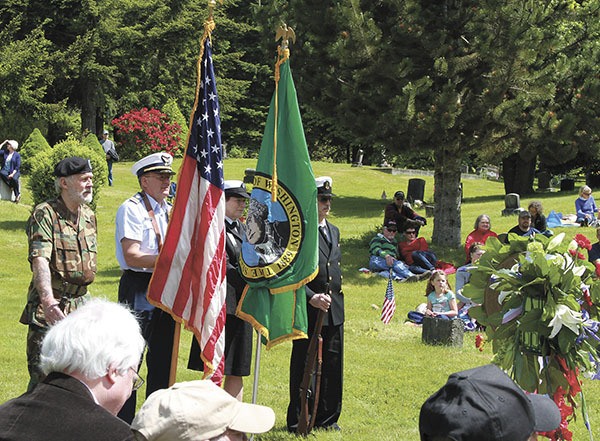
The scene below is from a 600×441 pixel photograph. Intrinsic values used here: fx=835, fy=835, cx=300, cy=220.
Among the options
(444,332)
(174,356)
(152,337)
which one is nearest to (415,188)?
(444,332)

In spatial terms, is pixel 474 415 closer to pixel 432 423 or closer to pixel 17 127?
pixel 432 423

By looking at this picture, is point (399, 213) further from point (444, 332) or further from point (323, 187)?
Answer: point (323, 187)

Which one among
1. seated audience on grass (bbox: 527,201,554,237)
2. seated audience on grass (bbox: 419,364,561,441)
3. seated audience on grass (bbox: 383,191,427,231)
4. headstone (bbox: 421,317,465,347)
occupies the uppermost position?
seated audience on grass (bbox: 419,364,561,441)

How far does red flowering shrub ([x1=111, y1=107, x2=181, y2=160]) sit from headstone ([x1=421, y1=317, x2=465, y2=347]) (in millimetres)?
26445

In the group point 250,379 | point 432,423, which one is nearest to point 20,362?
point 250,379

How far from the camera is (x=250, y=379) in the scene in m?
8.72

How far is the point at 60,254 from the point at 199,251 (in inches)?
37.5

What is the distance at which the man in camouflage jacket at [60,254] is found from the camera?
18.5 feet

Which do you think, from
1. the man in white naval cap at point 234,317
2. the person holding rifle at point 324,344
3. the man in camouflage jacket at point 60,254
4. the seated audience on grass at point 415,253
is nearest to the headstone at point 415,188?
the seated audience on grass at point 415,253

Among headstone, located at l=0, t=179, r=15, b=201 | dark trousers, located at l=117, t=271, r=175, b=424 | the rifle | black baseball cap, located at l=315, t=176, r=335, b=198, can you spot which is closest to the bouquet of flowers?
the rifle

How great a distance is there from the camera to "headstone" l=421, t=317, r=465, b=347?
1030 centimetres

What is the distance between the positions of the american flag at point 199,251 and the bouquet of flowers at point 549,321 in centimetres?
199

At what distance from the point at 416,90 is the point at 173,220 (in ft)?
34.6

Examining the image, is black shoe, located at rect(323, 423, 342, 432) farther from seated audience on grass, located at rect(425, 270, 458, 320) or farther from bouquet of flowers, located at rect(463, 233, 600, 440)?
seated audience on grass, located at rect(425, 270, 458, 320)
